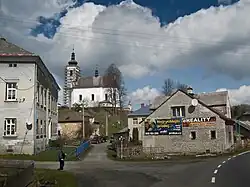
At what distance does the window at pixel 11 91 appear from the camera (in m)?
37.9

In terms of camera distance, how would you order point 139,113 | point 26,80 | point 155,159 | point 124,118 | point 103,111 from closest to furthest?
point 155,159
point 26,80
point 139,113
point 124,118
point 103,111

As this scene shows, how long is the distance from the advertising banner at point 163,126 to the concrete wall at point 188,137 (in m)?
0.49

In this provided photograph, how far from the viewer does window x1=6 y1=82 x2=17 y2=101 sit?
37.9 m

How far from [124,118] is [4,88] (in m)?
73.2

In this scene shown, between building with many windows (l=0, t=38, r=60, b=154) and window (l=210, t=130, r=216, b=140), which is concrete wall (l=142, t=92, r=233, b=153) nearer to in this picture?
window (l=210, t=130, r=216, b=140)

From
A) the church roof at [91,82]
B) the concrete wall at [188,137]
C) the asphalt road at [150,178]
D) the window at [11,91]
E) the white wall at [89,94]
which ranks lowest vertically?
the asphalt road at [150,178]

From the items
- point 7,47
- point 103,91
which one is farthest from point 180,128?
point 103,91

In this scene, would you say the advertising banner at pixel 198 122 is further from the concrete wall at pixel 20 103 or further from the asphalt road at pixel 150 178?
the asphalt road at pixel 150 178

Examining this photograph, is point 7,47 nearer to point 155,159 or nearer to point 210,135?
point 155,159

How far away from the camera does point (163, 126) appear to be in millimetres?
45562

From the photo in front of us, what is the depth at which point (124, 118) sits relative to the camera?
109438 millimetres

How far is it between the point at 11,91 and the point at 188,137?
20893 mm

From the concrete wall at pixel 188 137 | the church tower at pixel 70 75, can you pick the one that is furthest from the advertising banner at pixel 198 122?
the church tower at pixel 70 75

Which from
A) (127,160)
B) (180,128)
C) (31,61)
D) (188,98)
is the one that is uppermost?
(31,61)
